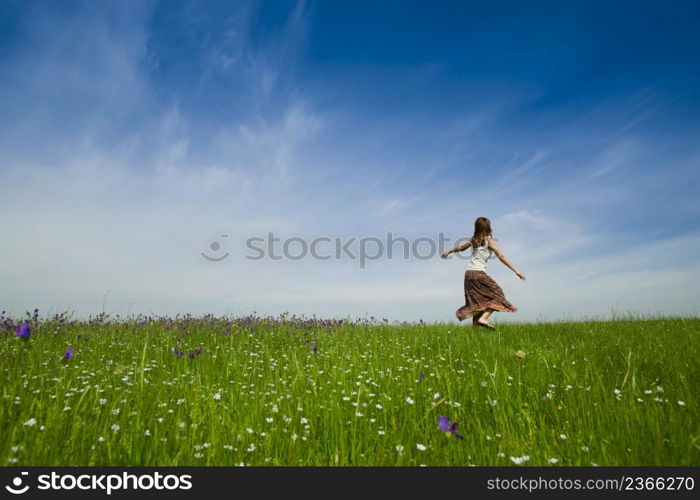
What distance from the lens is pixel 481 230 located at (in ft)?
36.6

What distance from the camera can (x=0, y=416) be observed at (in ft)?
10.1

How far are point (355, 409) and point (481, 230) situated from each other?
27.3 feet

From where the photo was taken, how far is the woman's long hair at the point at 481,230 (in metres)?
11.1

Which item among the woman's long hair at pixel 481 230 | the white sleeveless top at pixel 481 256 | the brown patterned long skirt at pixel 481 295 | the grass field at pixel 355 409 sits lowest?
the grass field at pixel 355 409

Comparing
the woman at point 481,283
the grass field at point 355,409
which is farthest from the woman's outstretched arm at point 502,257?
the grass field at point 355,409

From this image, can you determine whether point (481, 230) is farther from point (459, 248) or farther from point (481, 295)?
point (481, 295)

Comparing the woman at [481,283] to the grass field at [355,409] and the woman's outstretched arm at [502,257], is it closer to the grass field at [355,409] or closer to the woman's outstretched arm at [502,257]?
the woman's outstretched arm at [502,257]

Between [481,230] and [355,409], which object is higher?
[481,230]

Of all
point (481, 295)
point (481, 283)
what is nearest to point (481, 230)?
point (481, 283)

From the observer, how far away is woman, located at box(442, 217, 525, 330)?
35.8ft

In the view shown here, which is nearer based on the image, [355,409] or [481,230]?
[355,409]

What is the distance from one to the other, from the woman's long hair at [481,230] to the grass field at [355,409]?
4.60m
